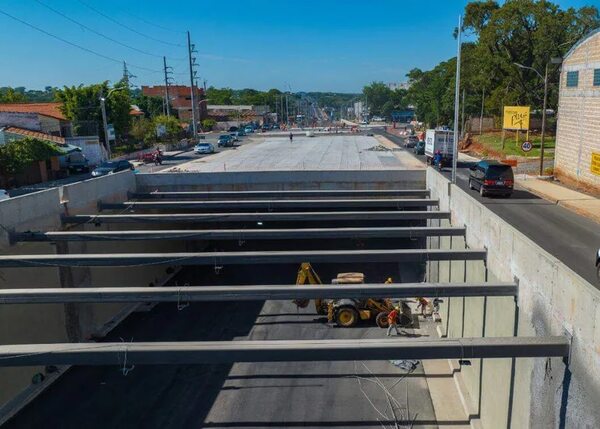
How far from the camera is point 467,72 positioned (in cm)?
8425

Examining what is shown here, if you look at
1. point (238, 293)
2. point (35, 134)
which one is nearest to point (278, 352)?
point (238, 293)

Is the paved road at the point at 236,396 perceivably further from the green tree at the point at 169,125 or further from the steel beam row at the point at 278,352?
the green tree at the point at 169,125

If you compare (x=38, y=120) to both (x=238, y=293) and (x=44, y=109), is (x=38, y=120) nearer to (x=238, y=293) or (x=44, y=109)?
(x=44, y=109)

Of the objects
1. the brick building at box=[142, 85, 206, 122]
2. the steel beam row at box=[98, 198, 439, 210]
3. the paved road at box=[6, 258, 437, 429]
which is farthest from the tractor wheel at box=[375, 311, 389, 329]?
the brick building at box=[142, 85, 206, 122]

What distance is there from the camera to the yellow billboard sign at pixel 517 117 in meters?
53.0

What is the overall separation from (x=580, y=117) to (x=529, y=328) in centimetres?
3192

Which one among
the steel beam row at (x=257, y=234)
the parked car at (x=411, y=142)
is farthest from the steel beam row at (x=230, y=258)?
the parked car at (x=411, y=142)

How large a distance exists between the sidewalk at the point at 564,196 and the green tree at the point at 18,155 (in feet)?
138

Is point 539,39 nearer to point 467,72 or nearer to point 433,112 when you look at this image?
point 467,72

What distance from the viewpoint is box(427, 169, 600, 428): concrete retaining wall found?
9188mm

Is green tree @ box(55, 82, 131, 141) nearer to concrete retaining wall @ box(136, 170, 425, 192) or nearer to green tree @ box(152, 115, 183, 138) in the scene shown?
green tree @ box(152, 115, 183, 138)

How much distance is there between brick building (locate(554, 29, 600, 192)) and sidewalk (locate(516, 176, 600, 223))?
1784 mm

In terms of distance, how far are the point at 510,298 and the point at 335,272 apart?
56.7 feet

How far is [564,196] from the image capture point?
34.1 metres
